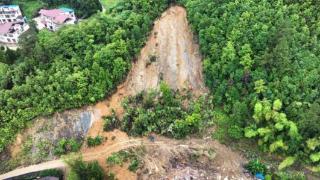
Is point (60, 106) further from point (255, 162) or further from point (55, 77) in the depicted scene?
point (255, 162)

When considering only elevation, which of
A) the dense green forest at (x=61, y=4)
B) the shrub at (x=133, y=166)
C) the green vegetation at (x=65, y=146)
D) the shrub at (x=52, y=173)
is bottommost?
the shrub at (x=52, y=173)

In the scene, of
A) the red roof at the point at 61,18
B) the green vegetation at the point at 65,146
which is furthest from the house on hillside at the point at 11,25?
the green vegetation at the point at 65,146

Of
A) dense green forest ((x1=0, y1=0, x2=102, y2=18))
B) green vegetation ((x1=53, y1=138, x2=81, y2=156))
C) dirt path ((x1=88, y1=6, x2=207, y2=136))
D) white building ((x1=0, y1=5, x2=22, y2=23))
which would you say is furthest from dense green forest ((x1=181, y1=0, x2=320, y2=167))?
white building ((x1=0, y1=5, x2=22, y2=23))

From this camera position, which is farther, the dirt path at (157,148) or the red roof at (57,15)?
the red roof at (57,15)

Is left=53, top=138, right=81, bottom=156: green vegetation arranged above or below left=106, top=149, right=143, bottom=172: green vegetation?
above

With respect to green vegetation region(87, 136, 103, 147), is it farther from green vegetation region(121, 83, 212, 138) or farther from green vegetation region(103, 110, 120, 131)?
green vegetation region(121, 83, 212, 138)

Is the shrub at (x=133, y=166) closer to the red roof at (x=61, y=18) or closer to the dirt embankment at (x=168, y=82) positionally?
the dirt embankment at (x=168, y=82)
